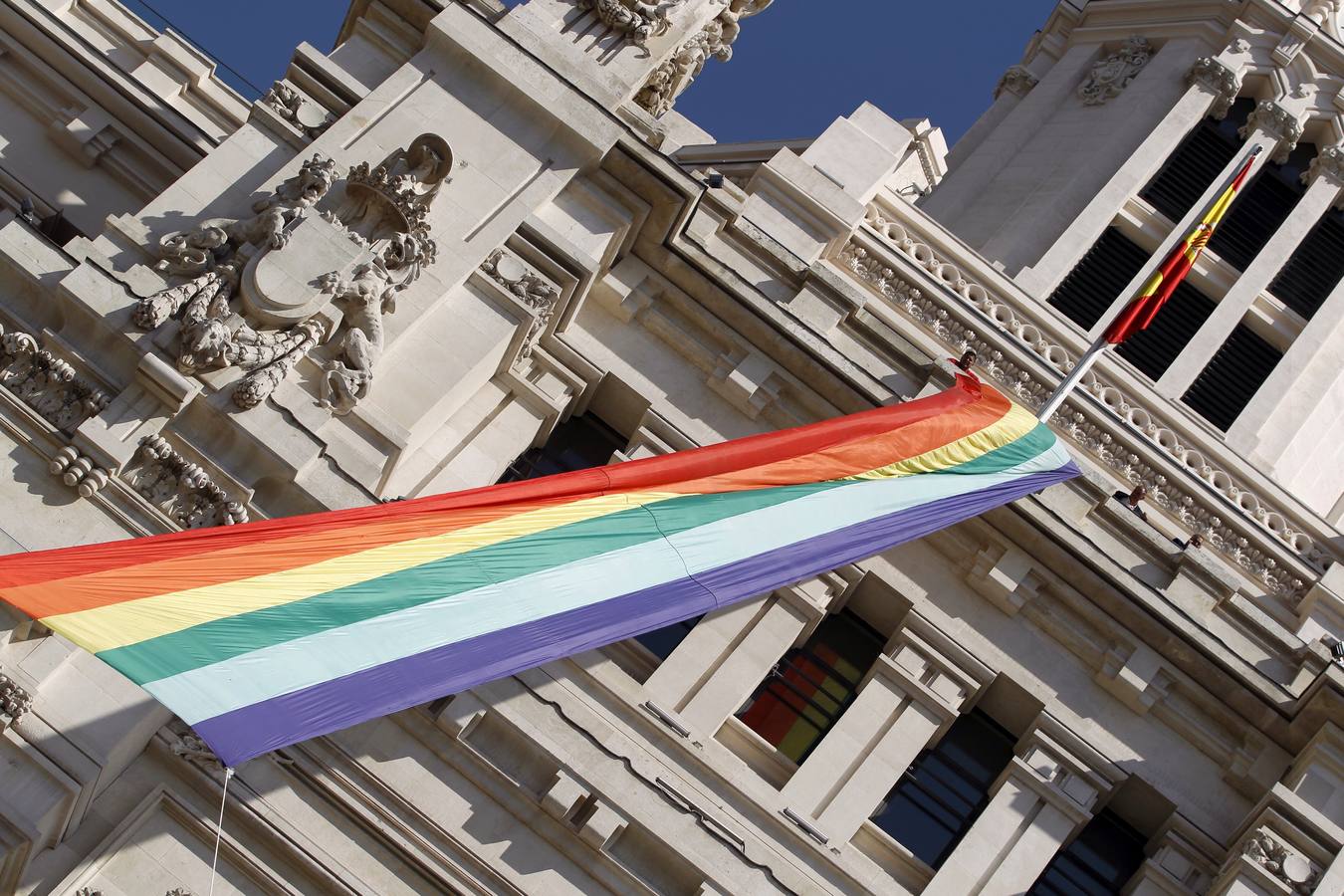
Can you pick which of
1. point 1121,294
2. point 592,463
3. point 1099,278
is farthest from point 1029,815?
point 1099,278

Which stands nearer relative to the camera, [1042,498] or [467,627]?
[467,627]

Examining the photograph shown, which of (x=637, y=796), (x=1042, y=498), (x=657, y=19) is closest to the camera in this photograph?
(x=637, y=796)

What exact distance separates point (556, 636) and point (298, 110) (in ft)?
27.4

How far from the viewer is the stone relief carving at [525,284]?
20.2 metres

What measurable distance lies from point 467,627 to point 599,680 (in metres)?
3.27

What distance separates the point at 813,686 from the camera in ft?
66.9

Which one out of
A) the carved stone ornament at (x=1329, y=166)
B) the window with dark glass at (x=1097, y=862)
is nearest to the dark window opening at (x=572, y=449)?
the window with dark glass at (x=1097, y=862)

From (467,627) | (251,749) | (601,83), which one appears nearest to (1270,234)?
(601,83)

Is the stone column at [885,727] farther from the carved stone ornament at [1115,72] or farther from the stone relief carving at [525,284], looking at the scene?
the carved stone ornament at [1115,72]

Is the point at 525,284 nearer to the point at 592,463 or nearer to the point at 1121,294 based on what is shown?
the point at 592,463

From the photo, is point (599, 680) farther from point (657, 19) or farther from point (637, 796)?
point (657, 19)

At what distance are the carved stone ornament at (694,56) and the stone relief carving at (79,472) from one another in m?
10.1

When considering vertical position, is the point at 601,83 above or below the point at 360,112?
above

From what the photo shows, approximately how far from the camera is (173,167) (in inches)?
866
